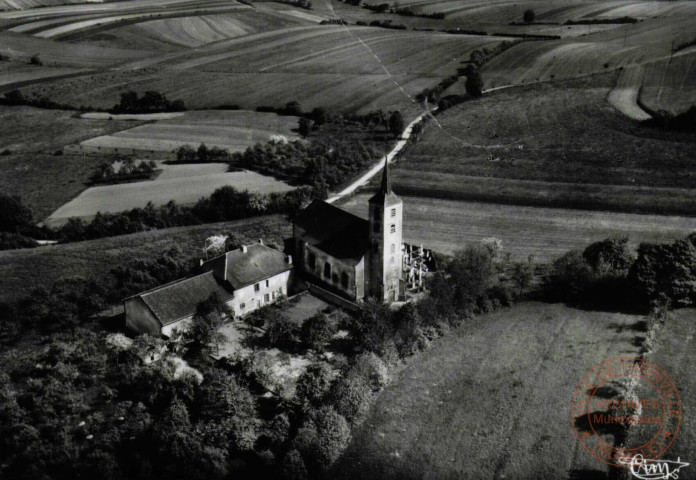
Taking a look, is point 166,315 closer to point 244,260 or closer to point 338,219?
point 244,260

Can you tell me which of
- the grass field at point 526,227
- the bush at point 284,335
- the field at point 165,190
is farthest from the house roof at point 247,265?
the field at point 165,190

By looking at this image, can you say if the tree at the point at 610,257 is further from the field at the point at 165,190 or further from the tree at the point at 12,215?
the tree at the point at 12,215

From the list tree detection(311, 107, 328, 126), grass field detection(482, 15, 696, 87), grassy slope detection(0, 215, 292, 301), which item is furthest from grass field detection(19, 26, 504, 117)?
grassy slope detection(0, 215, 292, 301)

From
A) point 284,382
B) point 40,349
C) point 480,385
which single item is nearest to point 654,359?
point 480,385

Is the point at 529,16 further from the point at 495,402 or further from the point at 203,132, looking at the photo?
the point at 495,402

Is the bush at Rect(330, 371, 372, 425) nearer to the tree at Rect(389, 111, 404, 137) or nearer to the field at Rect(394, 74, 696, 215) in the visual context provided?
the field at Rect(394, 74, 696, 215)
